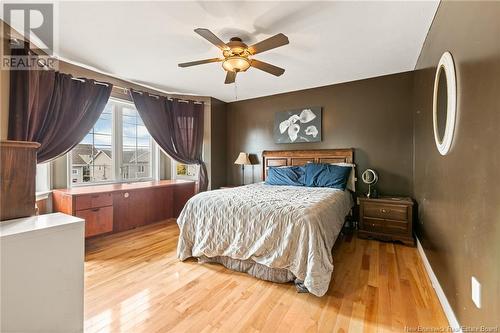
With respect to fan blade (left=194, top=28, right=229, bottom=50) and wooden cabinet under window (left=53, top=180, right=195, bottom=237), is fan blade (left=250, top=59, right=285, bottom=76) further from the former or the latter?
wooden cabinet under window (left=53, top=180, right=195, bottom=237)

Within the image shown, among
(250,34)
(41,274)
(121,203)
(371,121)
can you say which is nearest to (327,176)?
(371,121)

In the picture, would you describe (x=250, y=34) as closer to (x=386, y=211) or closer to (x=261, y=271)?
(x=261, y=271)

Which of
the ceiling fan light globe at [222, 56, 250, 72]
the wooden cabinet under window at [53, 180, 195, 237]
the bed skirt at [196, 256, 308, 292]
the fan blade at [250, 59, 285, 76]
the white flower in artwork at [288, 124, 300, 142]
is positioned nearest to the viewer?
the bed skirt at [196, 256, 308, 292]

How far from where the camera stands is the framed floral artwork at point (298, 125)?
4043mm

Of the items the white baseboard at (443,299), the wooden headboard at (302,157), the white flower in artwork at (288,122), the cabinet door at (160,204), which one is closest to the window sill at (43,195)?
the cabinet door at (160,204)

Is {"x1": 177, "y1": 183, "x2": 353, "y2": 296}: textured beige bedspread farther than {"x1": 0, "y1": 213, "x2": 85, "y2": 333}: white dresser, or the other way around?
{"x1": 177, "y1": 183, "x2": 353, "y2": 296}: textured beige bedspread

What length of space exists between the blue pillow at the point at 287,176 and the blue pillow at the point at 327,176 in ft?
0.44

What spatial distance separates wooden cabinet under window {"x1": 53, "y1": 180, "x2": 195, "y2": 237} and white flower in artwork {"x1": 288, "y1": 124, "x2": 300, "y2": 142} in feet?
6.98

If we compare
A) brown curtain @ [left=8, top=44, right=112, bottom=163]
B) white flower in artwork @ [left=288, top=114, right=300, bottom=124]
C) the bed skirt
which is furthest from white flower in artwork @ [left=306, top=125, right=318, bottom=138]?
brown curtain @ [left=8, top=44, right=112, bottom=163]

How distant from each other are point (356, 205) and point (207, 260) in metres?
2.51

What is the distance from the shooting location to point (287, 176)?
12.5 ft

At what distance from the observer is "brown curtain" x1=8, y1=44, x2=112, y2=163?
7.75 feet

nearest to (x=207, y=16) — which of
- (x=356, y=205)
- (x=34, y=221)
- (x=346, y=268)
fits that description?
(x=34, y=221)

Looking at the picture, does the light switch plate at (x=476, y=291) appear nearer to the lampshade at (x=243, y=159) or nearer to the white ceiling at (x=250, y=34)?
the white ceiling at (x=250, y=34)
